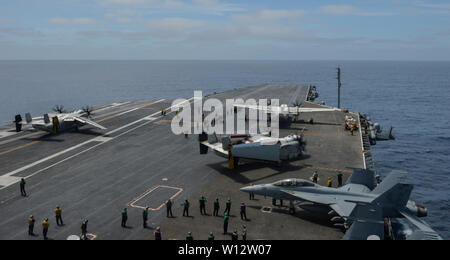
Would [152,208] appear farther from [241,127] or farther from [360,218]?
[241,127]

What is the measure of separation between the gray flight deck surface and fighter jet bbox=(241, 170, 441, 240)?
1.47 metres

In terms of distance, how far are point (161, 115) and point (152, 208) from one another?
45094 mm

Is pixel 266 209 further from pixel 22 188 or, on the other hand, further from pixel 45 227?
pixel 22 188

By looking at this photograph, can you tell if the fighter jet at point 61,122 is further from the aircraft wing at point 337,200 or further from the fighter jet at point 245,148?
the aircraft wing at point 337,200

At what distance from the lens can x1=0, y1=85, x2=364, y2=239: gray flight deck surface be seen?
968 inches

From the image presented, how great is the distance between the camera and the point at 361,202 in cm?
2445

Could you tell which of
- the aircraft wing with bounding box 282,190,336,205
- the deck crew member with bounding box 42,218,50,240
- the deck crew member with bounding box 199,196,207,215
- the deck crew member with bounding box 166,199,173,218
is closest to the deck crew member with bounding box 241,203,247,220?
the deck crew member with bounding box 199,196,207,215

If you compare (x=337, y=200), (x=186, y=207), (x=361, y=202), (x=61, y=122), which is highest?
(x=61, y=122)

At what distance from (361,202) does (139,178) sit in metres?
21.6

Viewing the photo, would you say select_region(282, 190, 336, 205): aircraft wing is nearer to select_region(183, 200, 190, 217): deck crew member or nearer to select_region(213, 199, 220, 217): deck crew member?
select_region(213, 199, 220, 217): deck crew member

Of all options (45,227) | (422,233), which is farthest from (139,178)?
(422,233)

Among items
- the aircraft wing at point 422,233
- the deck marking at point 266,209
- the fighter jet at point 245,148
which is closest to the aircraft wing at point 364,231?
the aircraft wing at point 422,233

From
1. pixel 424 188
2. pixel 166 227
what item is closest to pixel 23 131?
pixel 166 227

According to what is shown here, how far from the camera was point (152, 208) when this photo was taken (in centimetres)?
2780
